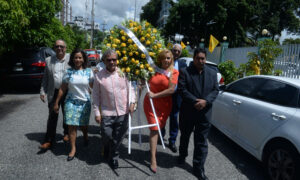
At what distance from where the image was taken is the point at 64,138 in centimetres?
416

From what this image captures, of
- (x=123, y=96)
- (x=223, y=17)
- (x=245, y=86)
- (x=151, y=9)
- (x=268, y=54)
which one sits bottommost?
(x=123, y=96)

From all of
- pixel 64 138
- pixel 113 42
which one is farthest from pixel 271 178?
pixel 64 138

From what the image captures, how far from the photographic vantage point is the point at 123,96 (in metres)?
3.24

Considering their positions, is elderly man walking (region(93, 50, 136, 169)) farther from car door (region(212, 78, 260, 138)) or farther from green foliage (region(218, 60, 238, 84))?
green foliage (region(218, 60, 238, 84))

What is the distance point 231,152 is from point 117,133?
2.22 meters

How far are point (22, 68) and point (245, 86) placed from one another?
7.37m

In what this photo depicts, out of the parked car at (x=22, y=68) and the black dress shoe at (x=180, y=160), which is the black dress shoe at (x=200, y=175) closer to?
the black dress shoe at (x=180, y=160)

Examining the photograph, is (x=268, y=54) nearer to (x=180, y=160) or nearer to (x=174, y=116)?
(x=174, y=116)

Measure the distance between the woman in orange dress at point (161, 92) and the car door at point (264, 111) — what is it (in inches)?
50.8

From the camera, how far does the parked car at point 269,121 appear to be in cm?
271

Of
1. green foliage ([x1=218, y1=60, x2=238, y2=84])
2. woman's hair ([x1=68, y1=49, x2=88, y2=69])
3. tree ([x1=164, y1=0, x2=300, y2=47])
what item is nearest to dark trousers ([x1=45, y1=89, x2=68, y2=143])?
woman's hair ([x1=68, y1=49, x2=88, y2=69])

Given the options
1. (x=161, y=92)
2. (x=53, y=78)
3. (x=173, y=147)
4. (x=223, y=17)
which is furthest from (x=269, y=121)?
(x=223, y=17)

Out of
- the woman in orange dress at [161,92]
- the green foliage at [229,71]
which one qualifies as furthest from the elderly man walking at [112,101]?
the green foliage at [229,71]

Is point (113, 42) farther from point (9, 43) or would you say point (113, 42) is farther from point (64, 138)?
point (9, 43)
